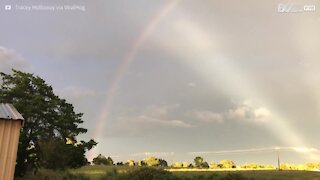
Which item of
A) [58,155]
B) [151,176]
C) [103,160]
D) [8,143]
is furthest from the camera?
[103,160]

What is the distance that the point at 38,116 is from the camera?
41219 millimetres

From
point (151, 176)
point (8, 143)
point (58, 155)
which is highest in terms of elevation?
point (58, 155)

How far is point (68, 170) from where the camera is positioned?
129 feet

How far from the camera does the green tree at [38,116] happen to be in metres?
39.1

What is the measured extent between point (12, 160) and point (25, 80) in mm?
29097

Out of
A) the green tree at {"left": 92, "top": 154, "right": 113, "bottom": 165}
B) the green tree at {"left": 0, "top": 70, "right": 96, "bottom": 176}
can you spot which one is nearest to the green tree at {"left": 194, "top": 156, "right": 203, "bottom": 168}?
the green tree at {"left": 92, "top": 154, "right": 113, "bottom": 165}

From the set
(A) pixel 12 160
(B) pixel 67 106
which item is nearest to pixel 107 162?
(B) pixel 67 106

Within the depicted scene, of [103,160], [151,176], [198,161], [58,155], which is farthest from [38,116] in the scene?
[198,161]

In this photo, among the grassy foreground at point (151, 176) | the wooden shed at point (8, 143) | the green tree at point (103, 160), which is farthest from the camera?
the green tree at point (103, 160)

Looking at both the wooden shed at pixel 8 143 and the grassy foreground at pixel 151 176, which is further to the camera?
the grassy foreground at pixel 151 176

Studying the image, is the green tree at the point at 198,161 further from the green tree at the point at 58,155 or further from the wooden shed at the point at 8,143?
the wooden shed at the point at 8,143

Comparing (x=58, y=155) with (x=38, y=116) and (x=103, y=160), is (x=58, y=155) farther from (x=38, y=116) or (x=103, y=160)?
(x=103, y=160)

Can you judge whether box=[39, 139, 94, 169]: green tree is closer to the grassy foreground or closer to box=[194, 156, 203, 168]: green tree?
the grassy foreground

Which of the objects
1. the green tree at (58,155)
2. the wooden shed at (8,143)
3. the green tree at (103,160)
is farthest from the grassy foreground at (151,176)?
the green tree at (103,160)
